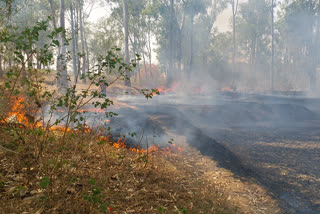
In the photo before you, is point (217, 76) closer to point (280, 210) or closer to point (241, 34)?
point (241, 34)

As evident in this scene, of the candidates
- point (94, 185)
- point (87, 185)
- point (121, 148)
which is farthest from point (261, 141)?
point (87, 185)

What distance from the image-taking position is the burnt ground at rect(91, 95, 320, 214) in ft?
18.0

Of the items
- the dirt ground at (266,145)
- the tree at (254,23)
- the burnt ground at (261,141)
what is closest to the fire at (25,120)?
the burnt ground at (261,141)

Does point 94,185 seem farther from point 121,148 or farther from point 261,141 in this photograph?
point 261,141

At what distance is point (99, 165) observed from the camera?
406 cm

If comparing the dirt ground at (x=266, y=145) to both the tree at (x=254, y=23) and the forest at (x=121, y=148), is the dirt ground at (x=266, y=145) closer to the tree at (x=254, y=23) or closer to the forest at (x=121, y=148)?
the forest at (x=121, y=148)

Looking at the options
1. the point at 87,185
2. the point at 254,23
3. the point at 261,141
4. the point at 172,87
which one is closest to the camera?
the point at 87,185

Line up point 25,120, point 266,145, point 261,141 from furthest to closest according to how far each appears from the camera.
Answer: point 261,141, point 266,145, point 25,120

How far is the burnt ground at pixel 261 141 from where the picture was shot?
5.47 metres

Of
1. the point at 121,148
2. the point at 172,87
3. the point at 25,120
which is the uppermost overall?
the point at 172,87

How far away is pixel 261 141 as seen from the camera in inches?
365

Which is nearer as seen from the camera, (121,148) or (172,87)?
(121,148)

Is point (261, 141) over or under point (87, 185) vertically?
under

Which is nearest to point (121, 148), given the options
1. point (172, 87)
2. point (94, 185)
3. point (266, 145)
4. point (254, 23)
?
point (94, 185)
